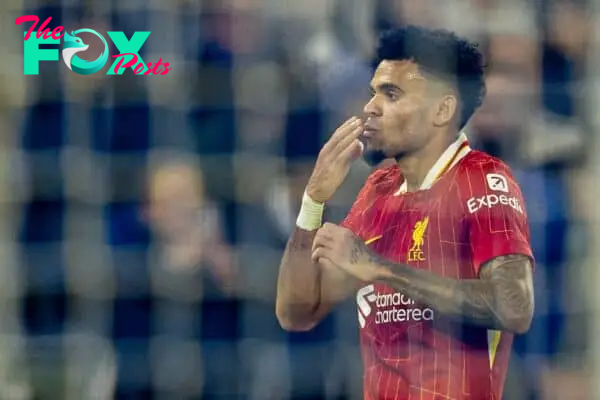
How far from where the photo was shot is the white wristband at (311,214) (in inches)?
52.0

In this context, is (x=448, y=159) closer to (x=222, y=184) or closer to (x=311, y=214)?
(x=311, y=214)

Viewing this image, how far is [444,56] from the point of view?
131 centimetres

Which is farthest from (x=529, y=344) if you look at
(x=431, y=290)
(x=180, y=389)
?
(x=180, y=389)

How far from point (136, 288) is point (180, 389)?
14cm

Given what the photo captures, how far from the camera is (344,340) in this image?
4.40 feet

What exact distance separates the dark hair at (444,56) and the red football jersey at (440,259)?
0.19 feet

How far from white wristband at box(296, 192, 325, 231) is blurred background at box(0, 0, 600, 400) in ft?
0.05

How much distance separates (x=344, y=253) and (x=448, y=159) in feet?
0.55

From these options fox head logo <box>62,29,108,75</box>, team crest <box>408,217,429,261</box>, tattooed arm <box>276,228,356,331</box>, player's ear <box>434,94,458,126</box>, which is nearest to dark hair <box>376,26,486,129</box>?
player's ear <box>434,94,458,126</box>

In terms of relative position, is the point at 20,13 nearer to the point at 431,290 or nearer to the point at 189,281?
the point at 189,281

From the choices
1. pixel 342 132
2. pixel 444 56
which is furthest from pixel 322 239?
pixel 444 56

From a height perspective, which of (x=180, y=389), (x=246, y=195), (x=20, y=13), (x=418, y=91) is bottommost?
(x=180, y=389)

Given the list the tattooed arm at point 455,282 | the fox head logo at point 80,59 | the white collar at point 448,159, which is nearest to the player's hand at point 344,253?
the tattooed arm at point 455,282

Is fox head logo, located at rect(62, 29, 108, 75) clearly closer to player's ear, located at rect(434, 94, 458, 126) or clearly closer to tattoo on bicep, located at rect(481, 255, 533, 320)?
player's ear, located at rect(434, 94, 458, 126)
